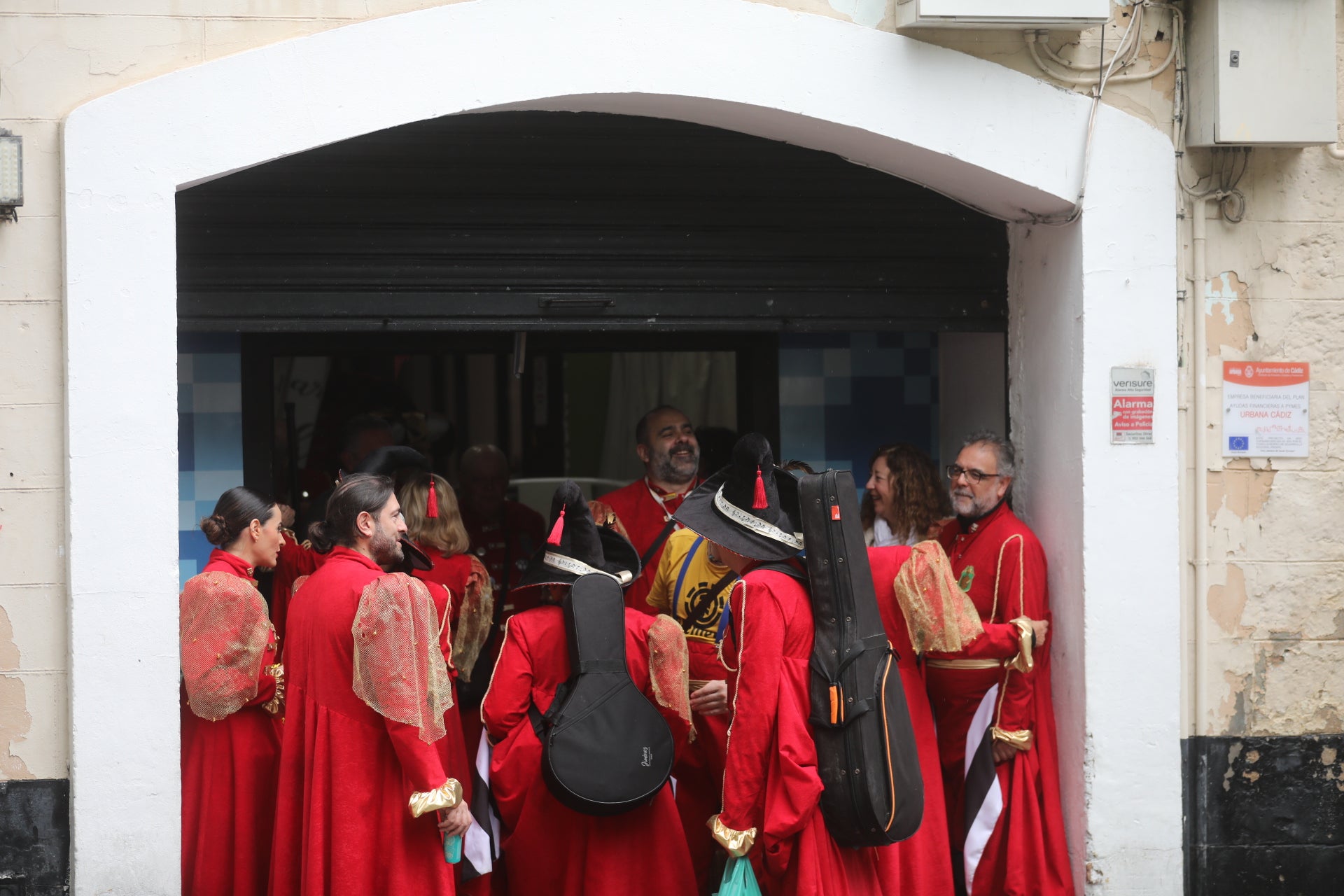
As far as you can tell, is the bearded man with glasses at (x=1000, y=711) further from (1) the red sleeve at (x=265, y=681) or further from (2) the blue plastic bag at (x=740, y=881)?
(1) the red sleeve at (x=265, y=681)

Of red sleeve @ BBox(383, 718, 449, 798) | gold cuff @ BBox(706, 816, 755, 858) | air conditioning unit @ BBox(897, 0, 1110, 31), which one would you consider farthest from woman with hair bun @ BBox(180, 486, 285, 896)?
air conditioning unit @ BBox(897, 0, 1110, 31)

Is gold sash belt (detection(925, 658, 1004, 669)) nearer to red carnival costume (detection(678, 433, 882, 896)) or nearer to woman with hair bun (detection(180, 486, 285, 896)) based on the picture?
red carnival costume (detection(678, 433, 882, 896))

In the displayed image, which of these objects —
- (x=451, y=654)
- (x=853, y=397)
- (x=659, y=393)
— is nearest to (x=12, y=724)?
(x=451, y=654)

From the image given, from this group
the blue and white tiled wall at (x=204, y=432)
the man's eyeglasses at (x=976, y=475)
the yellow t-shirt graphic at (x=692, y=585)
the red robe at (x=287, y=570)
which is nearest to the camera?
the man's eyeglasses at (x=976, y=475)

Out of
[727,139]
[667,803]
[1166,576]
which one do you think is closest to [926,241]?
[727,139]

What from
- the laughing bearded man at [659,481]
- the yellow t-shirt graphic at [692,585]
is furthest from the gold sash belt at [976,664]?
the laughing bearded man at [659,481]

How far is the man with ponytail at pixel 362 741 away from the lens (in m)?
3.84

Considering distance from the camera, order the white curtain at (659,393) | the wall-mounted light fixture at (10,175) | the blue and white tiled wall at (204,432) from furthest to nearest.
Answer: the white curtain at (659,393) → the blue and white tiled wall at (204,432) → the wall-mounted light fixture at (10,175)

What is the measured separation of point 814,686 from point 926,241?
2.15m

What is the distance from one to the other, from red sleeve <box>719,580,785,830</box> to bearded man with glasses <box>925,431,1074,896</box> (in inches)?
34.9

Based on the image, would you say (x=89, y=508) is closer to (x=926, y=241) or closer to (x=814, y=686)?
(x=814, y=686)

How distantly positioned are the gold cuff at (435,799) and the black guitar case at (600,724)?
289mm

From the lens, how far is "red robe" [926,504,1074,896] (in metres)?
4.57

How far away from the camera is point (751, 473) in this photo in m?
4.05
